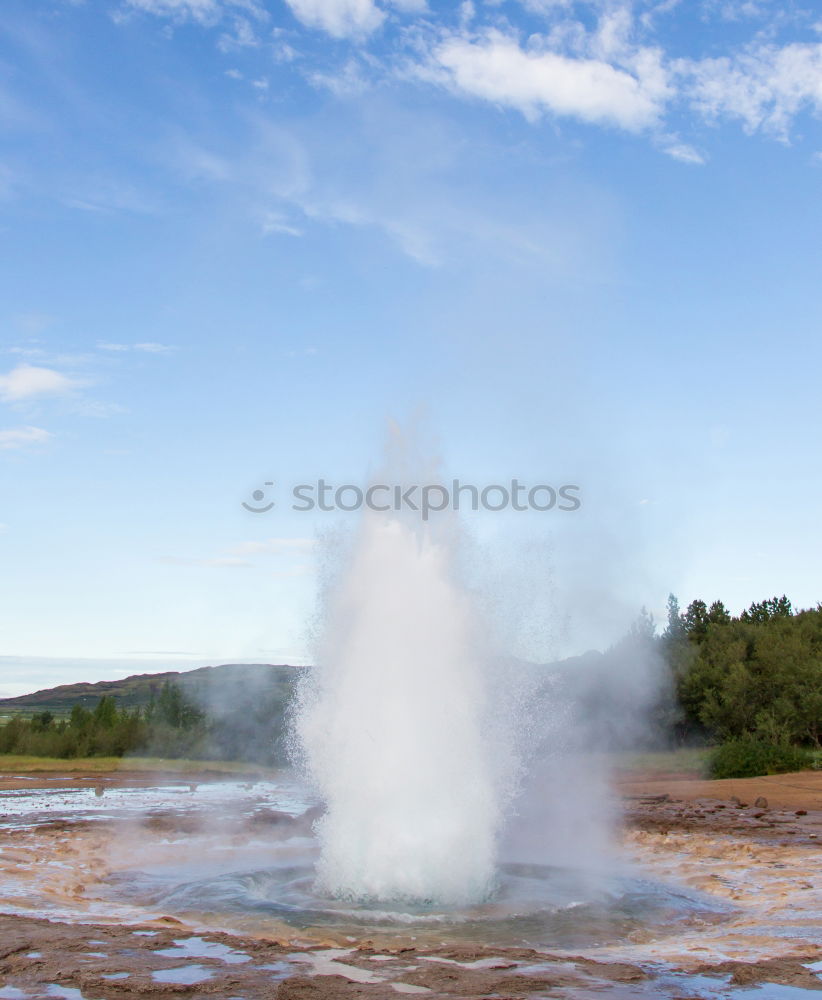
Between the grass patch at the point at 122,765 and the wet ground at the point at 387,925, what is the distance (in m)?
24.6

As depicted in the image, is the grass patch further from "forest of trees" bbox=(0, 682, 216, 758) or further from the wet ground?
the wet ground

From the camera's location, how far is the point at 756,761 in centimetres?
3166

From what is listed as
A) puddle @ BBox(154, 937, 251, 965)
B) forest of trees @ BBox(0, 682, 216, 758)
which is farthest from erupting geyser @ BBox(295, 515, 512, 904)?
forest of trees @ BBox(0, 682, 216, 758)

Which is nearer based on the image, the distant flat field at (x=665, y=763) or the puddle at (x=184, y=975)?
the puddle at (x=184, y=975)

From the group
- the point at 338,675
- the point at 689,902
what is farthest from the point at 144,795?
the point at 689,902

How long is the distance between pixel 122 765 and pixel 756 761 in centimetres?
2800

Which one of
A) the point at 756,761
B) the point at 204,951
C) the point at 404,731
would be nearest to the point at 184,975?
the point at 204,951

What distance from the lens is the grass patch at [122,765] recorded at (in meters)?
42.3

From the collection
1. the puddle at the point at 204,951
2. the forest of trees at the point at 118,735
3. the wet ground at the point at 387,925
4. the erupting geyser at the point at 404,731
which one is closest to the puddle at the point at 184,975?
the wet ground at the point at 387,925

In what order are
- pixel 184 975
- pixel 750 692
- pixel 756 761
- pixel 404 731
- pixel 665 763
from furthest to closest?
pixel 750 692, pixel 665 763, pixel 756 761, pixel 404 731, pixel 184 975

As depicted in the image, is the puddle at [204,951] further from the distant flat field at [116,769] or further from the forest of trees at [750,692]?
the distant flat field at [116,769]

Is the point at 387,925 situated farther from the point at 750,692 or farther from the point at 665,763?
the point at 750,692

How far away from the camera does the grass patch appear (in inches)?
1665

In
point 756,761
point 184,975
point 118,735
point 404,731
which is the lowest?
point 756,761
